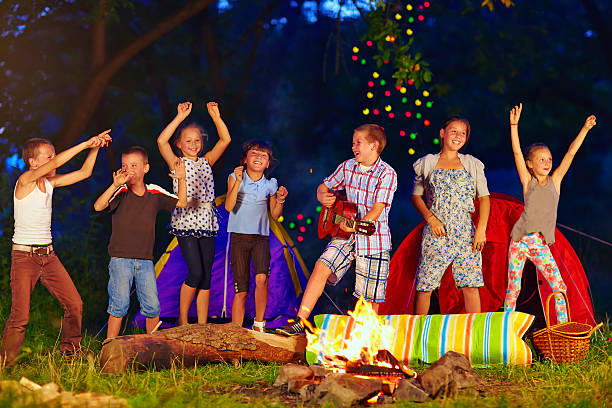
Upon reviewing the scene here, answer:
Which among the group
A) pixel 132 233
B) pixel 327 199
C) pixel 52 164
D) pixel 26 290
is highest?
pixel 52 164

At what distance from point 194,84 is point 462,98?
490 centimetres

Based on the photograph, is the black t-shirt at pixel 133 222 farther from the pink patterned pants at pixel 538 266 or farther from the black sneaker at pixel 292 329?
the pink patterned pants at pixel 538 266

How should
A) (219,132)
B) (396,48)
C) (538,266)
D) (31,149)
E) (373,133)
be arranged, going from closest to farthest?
1. (31,149)
2. (373,133)
3. (538,266)
4. (219,132)
5. (396,48)

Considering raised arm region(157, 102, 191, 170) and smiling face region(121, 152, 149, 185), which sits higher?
raised arm region(157, 102, 191, 170)

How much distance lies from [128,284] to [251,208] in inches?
50.7

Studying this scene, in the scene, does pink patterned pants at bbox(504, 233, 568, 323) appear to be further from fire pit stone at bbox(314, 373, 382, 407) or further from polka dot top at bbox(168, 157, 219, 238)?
polka dot top at bbox(168, 157, 219, 238)

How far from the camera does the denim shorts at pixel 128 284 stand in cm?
533

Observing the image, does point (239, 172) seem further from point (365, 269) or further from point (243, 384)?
point (243, 384)

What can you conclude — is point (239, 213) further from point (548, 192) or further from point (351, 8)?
point (351, 8)

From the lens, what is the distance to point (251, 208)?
6.00 meters

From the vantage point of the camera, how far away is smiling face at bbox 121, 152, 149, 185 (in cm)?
546

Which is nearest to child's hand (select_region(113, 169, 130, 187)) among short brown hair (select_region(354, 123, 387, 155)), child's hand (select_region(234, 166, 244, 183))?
child's hand (select_region(234, 166, 244, 183))

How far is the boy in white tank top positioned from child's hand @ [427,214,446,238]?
2788 mm

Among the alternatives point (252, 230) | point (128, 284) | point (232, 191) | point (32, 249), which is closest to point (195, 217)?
point (232, 191)
